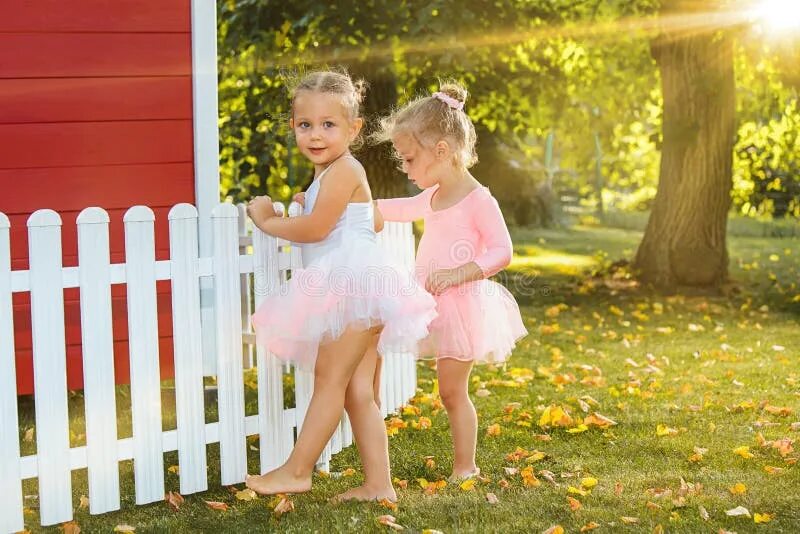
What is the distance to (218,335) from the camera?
4070 millimetres

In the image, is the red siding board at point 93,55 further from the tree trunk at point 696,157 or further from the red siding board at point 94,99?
the tree trunk at point 696,157

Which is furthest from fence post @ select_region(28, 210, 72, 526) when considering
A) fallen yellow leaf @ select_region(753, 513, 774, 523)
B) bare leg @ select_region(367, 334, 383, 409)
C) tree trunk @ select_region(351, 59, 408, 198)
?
tree trunk @ select_region(351, 59, 408, 198)

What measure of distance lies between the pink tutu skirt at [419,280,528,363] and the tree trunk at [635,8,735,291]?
6636 millimetres

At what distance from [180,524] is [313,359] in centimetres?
79

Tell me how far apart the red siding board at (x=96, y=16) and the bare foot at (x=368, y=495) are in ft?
8.76

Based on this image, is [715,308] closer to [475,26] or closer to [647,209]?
[475,26]

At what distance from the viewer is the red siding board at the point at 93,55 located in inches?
195

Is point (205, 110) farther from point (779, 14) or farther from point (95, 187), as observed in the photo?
point (779, 14)

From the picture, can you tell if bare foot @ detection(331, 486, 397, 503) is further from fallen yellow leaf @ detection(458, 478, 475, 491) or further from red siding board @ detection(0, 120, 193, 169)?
red siding board @ detection(0, 120, 193, 169)

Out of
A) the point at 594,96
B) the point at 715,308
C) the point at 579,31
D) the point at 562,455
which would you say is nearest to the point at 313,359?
the point at 562,455

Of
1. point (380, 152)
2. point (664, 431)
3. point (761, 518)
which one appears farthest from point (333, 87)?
point (380, 152)

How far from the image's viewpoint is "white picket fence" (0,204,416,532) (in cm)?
358

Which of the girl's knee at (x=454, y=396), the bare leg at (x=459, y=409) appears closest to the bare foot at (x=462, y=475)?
the bare leg at (x=459, y=409)

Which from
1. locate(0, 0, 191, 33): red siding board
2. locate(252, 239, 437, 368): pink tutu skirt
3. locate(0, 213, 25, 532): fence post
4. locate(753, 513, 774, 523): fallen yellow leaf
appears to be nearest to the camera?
locate(0, 213, 25, 532): fence post
